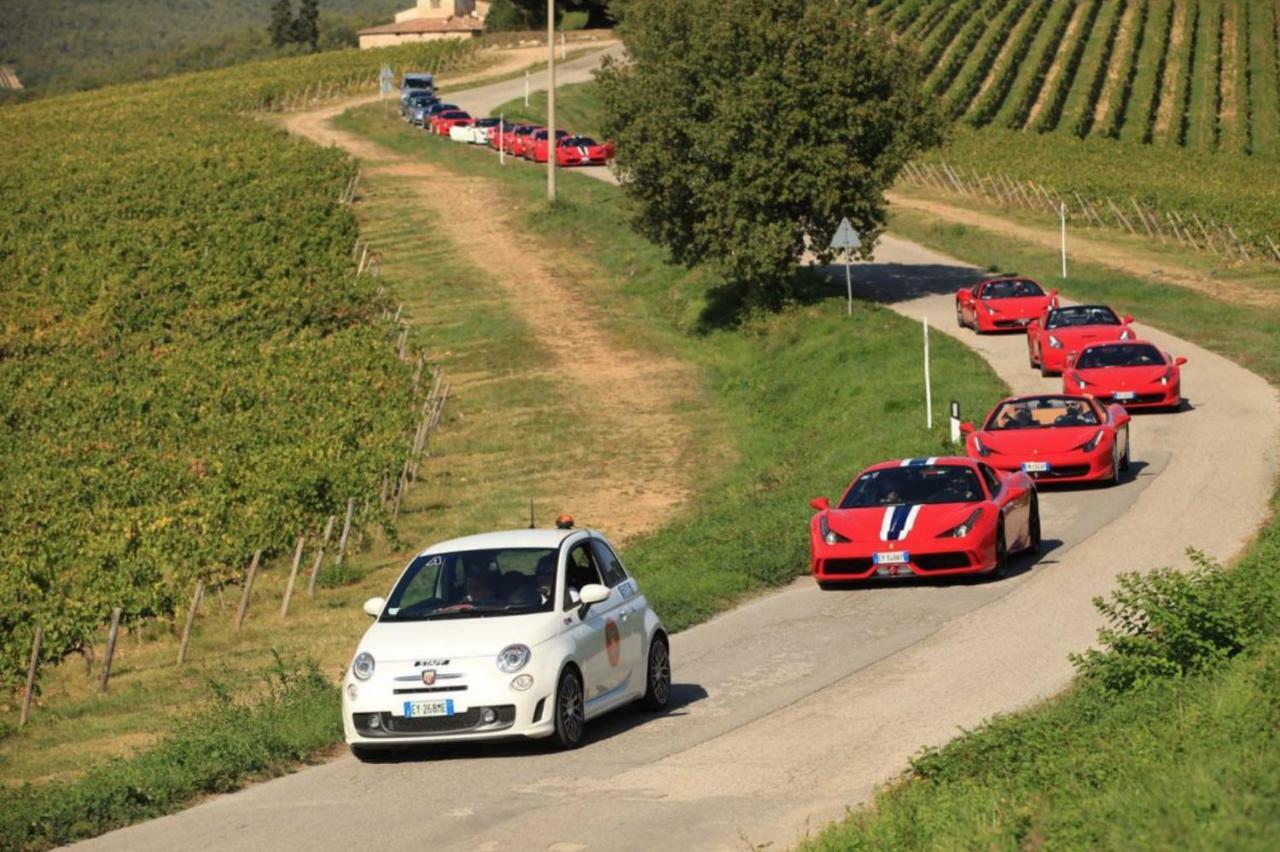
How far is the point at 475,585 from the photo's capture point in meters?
15.1

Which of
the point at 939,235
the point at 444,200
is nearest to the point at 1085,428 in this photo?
the point at 939,235

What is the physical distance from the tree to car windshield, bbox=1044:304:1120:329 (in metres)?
9.10

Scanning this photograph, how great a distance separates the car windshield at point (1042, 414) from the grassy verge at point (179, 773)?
15037 millimetres

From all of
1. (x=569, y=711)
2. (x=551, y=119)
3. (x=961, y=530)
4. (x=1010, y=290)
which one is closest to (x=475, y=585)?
(x=569, y=711)

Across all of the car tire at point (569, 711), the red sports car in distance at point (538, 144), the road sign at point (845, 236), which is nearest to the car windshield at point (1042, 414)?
the road sign at point (845, 236)

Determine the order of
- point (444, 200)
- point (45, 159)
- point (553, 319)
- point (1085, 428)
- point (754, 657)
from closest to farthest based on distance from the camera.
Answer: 1. point (754, 657)
2. point (1085, 428)
3. point (553, 319)
4. point (444, 200)
5. point (45, 159)

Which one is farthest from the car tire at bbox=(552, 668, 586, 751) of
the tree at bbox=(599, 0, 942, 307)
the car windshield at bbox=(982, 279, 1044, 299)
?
the tree at bbox=(599, 0, 942, 307)

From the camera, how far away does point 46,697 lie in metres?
25.9

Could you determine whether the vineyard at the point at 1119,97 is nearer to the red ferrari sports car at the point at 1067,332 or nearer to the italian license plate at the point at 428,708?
the red ferrari sports car at the point at 1067,332

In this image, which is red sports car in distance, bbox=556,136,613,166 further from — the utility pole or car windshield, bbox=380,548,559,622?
car windshield, bbox=380,548,559,622

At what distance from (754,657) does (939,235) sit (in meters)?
52.7

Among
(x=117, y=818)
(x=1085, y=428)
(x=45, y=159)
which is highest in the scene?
(x=117, y=818)

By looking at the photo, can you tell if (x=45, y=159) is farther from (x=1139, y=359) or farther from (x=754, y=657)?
(x=754, y=657)

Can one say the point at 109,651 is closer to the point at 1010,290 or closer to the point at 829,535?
the point at 829,535
